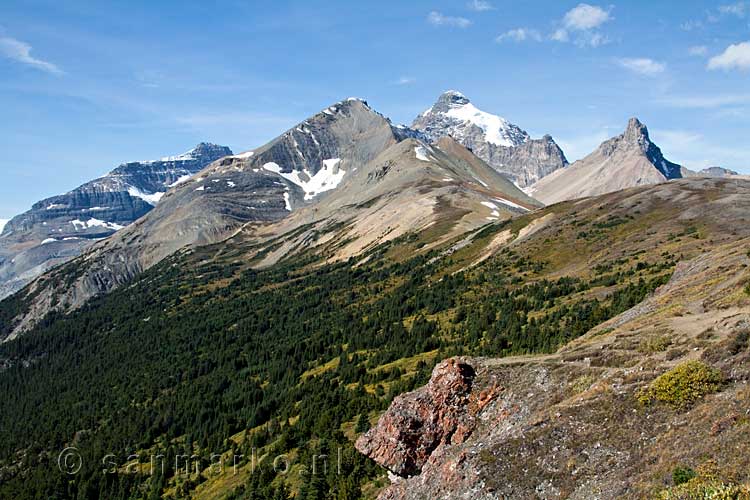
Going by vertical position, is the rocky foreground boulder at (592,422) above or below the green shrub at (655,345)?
below

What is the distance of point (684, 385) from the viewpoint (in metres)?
29.0

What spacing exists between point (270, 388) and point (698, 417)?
143372 millimetres

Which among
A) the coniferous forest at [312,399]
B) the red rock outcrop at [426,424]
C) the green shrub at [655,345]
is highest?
the green shrub at [655,345]

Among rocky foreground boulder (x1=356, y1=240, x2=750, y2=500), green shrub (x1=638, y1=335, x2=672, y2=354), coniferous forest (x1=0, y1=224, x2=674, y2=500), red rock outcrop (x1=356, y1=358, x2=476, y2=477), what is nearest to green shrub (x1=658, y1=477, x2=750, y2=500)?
rocky foreground boulder (x1=356, y1=240, x2=750, y2=500)

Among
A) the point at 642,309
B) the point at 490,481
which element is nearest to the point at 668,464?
the point at 490,481

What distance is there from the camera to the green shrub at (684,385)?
1118 inches

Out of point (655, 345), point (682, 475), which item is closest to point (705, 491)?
point (682, 475)

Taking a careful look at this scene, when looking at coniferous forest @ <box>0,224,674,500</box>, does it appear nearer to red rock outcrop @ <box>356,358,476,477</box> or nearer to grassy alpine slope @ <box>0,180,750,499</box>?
grassy alpine slope @ <box>0,180,750,499</box>

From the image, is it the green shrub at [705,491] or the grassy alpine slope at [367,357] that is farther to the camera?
the grassy alpine slope at [367,357]

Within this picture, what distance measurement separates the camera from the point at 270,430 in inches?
4761

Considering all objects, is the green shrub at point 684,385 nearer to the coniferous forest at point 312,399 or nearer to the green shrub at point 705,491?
the green shrub at point 705,491

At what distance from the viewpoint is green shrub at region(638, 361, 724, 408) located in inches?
1118

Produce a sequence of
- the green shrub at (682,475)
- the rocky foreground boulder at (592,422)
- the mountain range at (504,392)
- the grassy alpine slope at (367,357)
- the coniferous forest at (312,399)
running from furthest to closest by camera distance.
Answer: the grassy alpine slope at (367,357) < the coniferous forest at (312,399) < the mountain range at (504,392) < the rocky foreground boulder at (592,422) < the green shrub at (682,475)

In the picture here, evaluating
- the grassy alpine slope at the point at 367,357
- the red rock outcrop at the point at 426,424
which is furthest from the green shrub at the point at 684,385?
the grassy alpine slope at the point at 367,357
